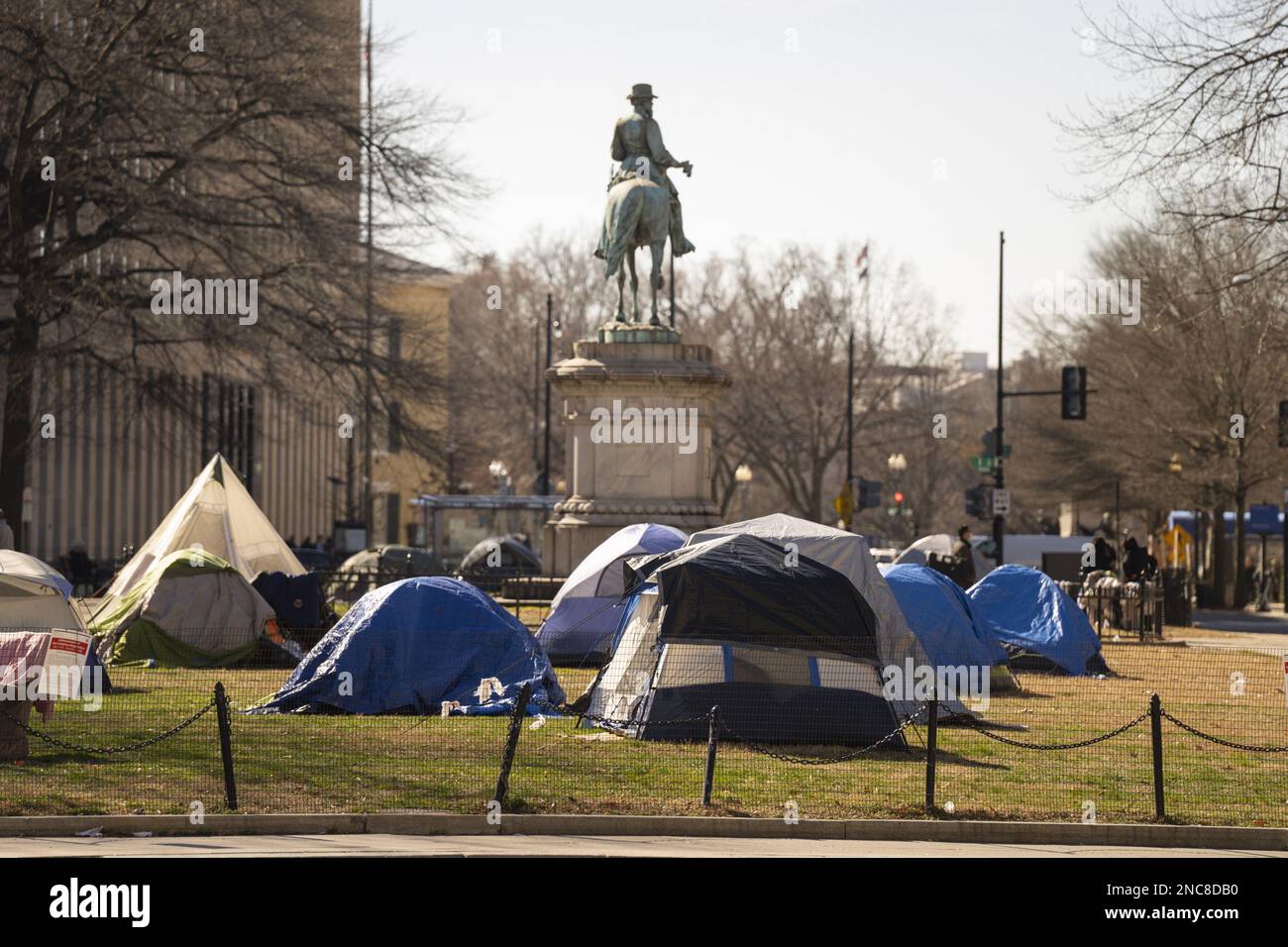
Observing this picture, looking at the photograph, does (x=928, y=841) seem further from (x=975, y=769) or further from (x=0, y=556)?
(x=0, y=556)

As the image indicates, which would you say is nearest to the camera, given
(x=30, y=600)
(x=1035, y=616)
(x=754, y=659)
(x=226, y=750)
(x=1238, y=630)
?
(x=226, y=750)

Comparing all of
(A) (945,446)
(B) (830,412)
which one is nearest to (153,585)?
(B) (830,412)

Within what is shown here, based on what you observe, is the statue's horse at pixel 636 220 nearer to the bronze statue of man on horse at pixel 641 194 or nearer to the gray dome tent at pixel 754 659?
the bronze statue of man on horse at pixel 641 194

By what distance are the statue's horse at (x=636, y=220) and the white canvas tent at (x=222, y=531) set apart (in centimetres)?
701

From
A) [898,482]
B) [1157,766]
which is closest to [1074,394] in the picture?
[1157,766]

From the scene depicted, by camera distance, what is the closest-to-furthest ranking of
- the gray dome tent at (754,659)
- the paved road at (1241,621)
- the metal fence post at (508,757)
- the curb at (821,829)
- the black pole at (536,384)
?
the curb at (821,829)
the metal fence post at (508,757)
the gray dome tent at (754,659)
the paved road at (1241,621)
the black pole at (536,384)

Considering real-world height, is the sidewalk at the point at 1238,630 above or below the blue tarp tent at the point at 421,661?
below

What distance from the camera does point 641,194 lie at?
31.5m

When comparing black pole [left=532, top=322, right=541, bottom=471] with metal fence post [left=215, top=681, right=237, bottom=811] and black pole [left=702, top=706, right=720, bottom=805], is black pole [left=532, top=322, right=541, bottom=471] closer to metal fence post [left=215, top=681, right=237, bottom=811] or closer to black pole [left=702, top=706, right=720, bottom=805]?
black pole [left=702, top=706, right=720, bottom=805]

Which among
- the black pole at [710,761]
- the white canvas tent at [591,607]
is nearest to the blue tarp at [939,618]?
the white canvas tent at [591,607]

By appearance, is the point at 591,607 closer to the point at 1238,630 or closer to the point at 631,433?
the point at 631,433

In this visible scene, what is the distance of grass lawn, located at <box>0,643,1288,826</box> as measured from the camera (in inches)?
539

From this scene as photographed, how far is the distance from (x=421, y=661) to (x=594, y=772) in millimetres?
4591

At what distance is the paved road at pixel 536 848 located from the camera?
39.0 feet
